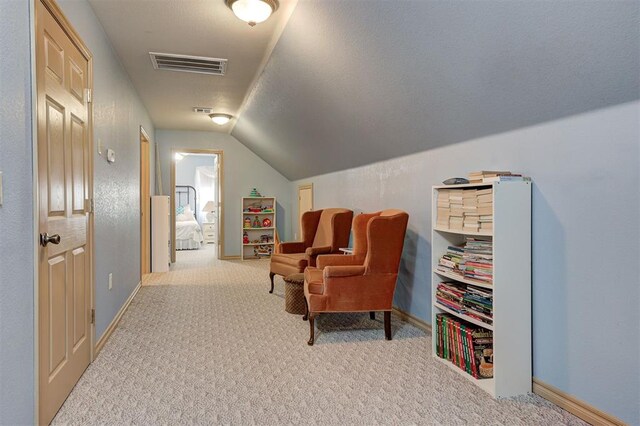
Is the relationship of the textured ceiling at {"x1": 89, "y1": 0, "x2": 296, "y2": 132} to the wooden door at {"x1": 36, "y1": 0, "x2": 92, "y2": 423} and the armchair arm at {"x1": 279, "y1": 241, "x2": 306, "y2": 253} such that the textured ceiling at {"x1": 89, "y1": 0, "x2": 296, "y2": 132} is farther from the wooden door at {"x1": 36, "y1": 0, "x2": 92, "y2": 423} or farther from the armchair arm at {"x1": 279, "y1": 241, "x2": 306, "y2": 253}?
the armchair arm at {"x1": 279, "y1": 241, "x2": 306, "y2": 253}

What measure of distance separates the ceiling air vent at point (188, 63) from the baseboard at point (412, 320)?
2985 millimetres

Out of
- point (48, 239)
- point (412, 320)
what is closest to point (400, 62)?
point (412, 320)

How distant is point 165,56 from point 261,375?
311 cm

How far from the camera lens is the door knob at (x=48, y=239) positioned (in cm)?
176

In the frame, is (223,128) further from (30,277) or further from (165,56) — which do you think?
(30,277)

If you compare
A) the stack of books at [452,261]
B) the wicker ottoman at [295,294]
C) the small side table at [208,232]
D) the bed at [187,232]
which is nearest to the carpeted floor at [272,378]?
the wicker ottoman at [295,294]

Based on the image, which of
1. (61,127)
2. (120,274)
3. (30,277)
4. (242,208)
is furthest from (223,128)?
(30,277)

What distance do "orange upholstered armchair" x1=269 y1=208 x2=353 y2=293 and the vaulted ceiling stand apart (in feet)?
2.32

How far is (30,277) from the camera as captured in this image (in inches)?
65.4

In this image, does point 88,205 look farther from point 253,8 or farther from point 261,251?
point 261,251

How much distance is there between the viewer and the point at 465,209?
2.41 metres

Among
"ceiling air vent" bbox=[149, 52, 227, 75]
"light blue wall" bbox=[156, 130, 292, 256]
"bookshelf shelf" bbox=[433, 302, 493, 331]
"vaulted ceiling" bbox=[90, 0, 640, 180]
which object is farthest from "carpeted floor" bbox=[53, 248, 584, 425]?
"light blue wall" bbox=[156, 130, 292, 256]

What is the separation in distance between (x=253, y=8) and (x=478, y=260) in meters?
2.22

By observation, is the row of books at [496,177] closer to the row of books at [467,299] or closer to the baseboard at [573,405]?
the row of books at [467,299]
